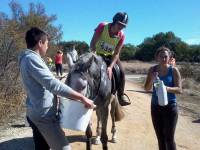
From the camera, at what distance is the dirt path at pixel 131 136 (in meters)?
9.09

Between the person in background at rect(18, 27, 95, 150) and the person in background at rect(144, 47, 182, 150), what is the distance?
2.61m

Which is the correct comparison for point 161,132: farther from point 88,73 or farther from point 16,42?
point 16,42

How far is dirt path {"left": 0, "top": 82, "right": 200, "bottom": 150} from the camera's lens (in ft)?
29.8

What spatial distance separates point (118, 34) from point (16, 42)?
526cm

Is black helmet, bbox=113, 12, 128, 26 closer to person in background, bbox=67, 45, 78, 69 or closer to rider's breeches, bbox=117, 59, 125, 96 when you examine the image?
rider's breeches, bbox=117, 59, 125, 96

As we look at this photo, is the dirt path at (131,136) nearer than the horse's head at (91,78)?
No

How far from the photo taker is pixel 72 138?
32.9 feet

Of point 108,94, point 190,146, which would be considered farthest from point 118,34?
point 190,146

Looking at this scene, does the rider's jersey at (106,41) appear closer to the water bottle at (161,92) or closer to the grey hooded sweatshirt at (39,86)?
the water bottle at (161,92)

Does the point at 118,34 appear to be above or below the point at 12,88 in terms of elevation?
above

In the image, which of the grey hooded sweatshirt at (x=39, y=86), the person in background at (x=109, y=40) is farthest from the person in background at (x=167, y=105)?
the grey hooded sweatshirt at (x=39, y=86)

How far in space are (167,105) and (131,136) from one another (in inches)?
158

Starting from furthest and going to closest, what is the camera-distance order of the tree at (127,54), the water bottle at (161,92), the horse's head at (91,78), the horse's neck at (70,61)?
the tree at (127,54)
the horse's neck at (70,61)
the water bottle at (161,92)
the horse's head at (91,78)

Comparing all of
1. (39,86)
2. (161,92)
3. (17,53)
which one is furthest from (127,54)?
(39,86)
